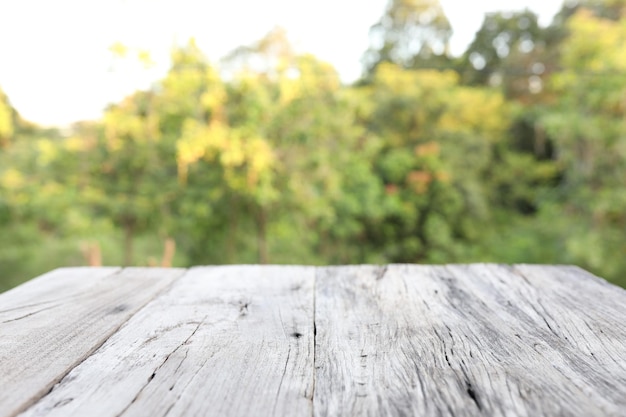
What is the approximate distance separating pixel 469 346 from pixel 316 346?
0.19 meters

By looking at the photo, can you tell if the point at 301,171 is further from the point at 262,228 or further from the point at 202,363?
the point at 202,363

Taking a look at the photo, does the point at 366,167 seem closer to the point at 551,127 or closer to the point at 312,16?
the point at 551,127

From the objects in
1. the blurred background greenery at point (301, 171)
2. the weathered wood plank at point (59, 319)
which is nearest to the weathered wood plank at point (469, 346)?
the weathered wood plank at point (59, 319)

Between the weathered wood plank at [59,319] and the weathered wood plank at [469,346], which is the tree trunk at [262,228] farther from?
the weathered wood plank at [469,346]

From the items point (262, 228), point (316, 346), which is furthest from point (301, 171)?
point (316, 346)

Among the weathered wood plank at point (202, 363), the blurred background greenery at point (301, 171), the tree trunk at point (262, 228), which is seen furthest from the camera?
the tree trunk at point (262, 228)

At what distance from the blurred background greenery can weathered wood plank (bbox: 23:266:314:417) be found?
2929mm

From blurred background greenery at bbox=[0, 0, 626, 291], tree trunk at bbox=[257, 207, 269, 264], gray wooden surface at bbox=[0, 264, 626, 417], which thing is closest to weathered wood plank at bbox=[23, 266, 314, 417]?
gray wooden surface at bbox=[0, 264, 626, 417]

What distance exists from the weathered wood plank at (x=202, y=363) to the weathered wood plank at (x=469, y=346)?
0.04 meters

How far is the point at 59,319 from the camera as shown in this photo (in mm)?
708

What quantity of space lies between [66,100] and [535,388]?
20.2 ft

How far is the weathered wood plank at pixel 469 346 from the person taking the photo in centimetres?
47

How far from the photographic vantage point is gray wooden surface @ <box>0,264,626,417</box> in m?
0.47

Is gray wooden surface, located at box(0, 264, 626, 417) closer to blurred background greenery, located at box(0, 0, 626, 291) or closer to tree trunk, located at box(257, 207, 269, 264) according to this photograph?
blurred background greenery, located at box(0, 0, 626, 291)
